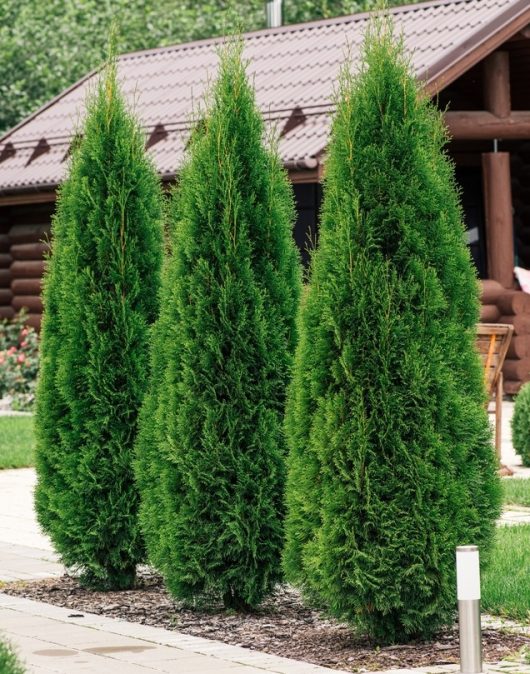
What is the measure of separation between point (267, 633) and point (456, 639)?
35.1 inches

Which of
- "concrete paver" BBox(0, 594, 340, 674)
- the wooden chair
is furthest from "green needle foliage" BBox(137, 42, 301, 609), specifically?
the wooden chair

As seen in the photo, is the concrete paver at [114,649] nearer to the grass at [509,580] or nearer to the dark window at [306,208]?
the grass at [509,580]

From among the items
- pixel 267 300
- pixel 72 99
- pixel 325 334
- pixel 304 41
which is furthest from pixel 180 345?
pixel 72 99

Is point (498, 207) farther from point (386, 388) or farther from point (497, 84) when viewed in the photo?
point (386, 388)

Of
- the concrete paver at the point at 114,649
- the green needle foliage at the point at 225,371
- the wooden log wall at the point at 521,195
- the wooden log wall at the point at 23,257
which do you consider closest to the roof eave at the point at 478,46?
the wooden log wall at the point at 521,195

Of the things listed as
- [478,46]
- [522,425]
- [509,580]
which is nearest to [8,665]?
[509,580]

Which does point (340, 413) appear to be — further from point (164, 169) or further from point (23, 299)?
point (23, 299)

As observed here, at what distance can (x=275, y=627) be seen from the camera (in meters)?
7.16

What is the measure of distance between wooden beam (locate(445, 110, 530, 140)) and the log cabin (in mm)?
18

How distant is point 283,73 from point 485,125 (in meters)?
3.07

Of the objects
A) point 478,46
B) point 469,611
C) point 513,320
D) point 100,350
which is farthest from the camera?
point 513,320

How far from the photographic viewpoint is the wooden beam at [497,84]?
762 inches

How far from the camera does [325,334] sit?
260 inches

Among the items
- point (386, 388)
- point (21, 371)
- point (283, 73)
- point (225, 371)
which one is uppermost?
point (283, 73)
